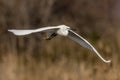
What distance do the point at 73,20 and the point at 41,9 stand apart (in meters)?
1.80

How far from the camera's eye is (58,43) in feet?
17.7

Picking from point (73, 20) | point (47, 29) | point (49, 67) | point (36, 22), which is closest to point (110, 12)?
point (73, 20)

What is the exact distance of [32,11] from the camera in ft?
20.3

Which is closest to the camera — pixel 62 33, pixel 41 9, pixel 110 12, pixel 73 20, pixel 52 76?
pixel 62 33

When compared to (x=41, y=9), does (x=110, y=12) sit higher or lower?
lower

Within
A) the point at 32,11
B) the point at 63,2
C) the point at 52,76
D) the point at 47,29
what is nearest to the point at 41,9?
the point at 32,11

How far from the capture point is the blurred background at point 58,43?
364 centimetres

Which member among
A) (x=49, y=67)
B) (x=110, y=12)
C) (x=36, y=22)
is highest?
(x=49, y=67)

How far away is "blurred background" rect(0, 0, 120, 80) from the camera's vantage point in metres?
3.64

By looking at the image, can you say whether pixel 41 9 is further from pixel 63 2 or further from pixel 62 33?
pixel 62 33

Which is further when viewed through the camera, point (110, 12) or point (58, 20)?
point (110, 12)

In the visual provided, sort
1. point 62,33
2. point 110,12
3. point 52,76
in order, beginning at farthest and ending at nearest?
point 110,12 → point 52,76 → point 62,33

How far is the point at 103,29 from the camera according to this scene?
7211 millimetres

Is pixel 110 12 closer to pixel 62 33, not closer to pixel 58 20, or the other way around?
pixel 58 20
